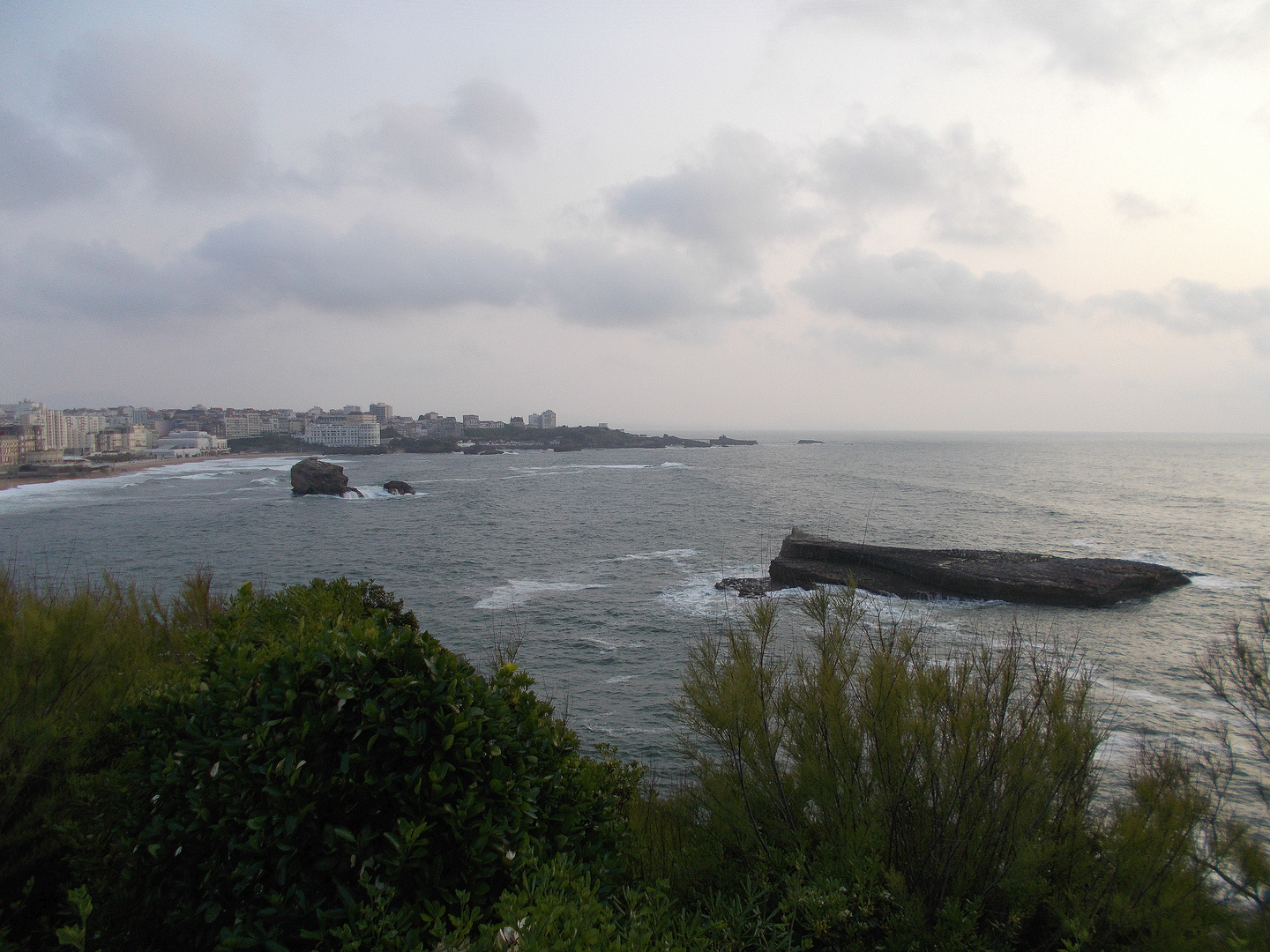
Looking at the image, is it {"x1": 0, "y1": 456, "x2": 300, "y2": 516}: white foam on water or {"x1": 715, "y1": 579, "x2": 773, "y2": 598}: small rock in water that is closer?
{"x1": 715, "y1": 579, "x2": 773, "y2": 598}: small rock in water

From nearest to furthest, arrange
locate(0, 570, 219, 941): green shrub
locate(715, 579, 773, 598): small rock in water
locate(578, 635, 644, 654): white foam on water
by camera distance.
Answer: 1. locate(0, 570, 219, 941): green shrub
2. locate(578, 635, 644, 654): white foam on water
3. locate(715, 579, 773, 598): small rock in water

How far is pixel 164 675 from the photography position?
4.85 meters

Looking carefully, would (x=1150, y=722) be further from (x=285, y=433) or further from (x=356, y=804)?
(x=285, y=433)

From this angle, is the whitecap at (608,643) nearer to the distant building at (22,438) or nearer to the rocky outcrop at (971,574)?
the rocky outcrop at (971,574)

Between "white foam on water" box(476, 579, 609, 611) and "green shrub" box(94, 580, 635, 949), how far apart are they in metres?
18.8

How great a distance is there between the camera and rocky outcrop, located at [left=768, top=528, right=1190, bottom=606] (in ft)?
77.4

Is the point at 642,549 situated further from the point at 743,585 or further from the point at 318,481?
the point at 318,481

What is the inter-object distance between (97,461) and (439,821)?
396 feet

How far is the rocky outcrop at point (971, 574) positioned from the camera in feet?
77.4

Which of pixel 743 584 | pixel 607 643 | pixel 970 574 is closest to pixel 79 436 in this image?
pixel 607 643

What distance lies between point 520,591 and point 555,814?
21.5 m

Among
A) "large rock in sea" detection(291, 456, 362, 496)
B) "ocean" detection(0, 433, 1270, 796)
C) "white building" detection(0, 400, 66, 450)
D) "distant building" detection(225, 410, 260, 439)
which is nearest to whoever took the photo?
"ocean" detection(0, 433, 1270, 796)

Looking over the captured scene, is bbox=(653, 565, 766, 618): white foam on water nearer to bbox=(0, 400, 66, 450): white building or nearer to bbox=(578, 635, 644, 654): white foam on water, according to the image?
bbox=(578, 635, 644, 654): white foam on water

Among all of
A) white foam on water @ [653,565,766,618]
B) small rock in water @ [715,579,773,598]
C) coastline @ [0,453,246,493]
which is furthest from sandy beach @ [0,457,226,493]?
small rock in water @ [715,579,773,598]
